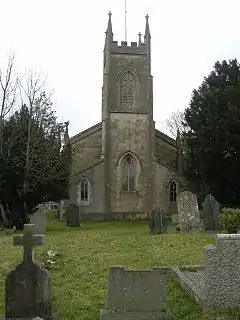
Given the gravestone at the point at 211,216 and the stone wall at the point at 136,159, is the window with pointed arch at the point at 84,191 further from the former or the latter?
the gravestone at the point at 211,216

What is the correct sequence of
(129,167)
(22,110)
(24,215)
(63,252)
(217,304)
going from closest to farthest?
1. (217,304)
2. (63,252)
3. (24,215)
4. (22,110)
5. (129,167)

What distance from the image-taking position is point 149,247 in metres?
12.6

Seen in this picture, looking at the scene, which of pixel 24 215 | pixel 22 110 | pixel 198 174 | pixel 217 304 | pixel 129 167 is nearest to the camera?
pixel 217 304

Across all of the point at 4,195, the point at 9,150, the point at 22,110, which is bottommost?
the point at 4,195

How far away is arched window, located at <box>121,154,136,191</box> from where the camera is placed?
36375 mm

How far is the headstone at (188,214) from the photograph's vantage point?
1719 centimetres

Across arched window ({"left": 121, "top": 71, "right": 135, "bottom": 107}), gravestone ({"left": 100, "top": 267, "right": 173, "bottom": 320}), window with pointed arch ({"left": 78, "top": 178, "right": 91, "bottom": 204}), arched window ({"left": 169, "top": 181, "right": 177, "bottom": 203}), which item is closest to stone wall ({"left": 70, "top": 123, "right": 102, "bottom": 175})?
window with pointed arch ({"left": 78, "top": 178, "right": 91, "bottom": 204})

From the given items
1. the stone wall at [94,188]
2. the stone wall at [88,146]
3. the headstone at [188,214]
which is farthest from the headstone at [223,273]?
the stone wall at [88,146]

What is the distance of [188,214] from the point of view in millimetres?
17359

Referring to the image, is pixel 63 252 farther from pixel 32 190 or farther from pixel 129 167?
pixel 129 167

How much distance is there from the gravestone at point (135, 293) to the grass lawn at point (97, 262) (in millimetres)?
460

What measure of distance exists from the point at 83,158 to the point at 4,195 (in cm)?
1350

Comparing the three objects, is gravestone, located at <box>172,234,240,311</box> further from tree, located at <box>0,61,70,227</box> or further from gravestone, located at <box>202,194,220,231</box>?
tree, located at <box>0,61,70,227</box>

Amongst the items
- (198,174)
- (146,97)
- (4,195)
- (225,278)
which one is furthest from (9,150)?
(225,278)
